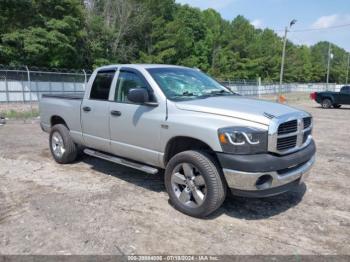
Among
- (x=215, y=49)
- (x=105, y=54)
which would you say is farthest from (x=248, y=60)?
(x=105, y=54)

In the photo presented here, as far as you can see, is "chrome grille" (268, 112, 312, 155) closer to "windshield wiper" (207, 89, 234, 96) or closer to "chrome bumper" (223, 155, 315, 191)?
"chrome bumper" (223, 155, 315, 191)

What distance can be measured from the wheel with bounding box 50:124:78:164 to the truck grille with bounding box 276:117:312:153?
4.10 meters

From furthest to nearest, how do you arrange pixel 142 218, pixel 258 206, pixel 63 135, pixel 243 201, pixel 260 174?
pixel 63 135
pixel 243 201
pixel 258 206
pixel 142 218
pixel 260 174

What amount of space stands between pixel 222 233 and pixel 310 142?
189 centimetres

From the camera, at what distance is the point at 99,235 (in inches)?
159

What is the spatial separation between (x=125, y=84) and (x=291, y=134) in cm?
264

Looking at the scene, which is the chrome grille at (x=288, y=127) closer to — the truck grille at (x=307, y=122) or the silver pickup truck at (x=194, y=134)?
the silver pickup truck at (x=194, y=134)

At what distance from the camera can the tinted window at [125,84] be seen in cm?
547

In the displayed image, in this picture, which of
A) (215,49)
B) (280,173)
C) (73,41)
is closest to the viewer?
(280,173)

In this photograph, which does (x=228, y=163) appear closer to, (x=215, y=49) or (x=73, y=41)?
(x=73, y=41)

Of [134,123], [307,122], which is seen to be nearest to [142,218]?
[134,123]

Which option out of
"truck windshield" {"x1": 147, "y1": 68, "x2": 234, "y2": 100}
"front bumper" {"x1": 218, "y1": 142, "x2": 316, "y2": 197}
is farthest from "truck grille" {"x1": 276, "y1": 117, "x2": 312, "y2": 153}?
"truck windshield" {"x1": 147, "y1": 68, "x2": 234, "y2": 100}

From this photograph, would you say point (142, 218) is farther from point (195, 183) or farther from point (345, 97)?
point (345, 97)

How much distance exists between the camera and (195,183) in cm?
454
